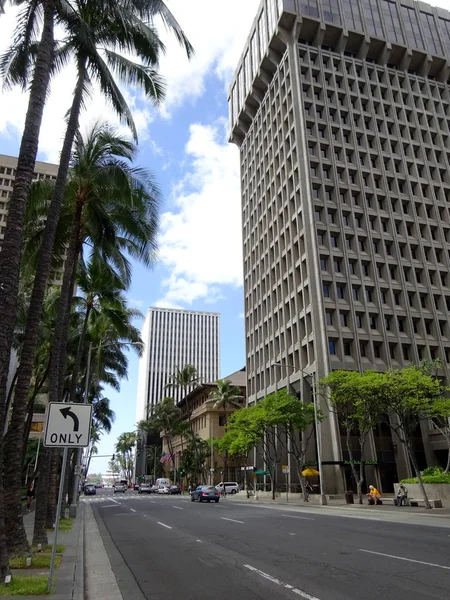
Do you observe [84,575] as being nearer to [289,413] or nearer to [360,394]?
[360,394]

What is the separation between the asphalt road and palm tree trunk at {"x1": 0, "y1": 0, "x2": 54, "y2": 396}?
4.37 m

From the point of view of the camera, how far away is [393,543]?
479 inches

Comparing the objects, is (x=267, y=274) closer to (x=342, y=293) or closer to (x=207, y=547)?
(x=342, y=293)

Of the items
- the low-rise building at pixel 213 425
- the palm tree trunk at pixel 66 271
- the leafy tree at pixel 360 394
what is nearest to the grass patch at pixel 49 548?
the palm tree trunk at pixel 66 271

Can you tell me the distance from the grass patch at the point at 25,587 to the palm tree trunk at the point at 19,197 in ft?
8.16

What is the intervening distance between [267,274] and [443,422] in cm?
2828

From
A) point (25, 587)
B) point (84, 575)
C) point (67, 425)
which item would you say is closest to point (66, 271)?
point (67, 425)

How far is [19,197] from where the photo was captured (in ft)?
31.6

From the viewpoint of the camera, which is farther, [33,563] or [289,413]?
[289,413]

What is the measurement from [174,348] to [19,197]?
152 metres

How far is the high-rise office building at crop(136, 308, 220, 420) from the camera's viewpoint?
500 feet

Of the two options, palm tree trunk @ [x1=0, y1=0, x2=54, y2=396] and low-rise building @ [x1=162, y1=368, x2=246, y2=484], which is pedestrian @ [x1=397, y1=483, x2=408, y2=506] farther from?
low-rise building @ [x1=162, y1=368, x2=246, y2=484]

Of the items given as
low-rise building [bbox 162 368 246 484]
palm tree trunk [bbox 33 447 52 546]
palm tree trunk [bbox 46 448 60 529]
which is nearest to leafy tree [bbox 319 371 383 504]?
palm tree trunk [bbox 46 448 60 529]

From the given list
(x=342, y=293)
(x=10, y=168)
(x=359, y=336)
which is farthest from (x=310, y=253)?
(x=10, y=168)
